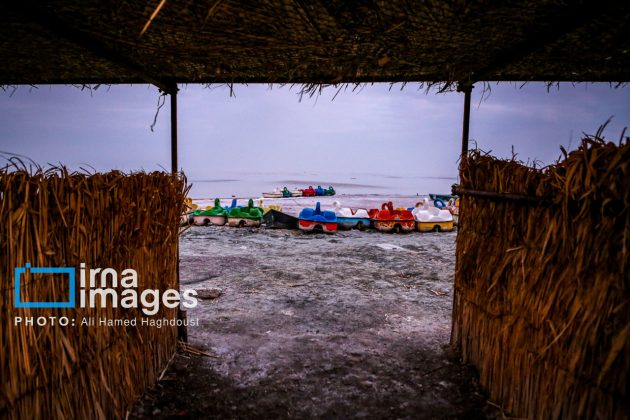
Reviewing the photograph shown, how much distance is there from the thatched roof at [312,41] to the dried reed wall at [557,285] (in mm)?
835

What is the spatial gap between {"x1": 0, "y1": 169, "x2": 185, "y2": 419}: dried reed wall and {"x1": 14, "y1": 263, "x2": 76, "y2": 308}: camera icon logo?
2cm

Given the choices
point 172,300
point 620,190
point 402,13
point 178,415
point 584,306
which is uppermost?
point 402,13

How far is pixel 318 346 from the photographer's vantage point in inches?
128

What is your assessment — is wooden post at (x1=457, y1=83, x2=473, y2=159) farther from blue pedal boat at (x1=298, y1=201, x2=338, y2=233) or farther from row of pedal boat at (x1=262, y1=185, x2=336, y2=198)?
row of pedal boat at (x1=262, y1=185, x2=336, y2=198)

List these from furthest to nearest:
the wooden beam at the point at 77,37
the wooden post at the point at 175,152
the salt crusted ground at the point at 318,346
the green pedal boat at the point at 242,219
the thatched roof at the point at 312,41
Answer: the green pedal boat at the point at 242,219 → the wooden post at the point at 175,152 → the salt crusted ground at the point at 318,346 → the thatched roof at the point at 312,41 → the wooden beam at the point at 77,37

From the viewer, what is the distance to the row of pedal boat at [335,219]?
395 inches

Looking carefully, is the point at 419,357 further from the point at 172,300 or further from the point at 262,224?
the point at 262,224

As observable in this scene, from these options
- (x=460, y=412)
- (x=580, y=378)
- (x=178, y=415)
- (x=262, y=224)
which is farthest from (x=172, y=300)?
(x=262, y=224)

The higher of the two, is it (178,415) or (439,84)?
(439,84)

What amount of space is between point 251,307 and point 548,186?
338cm

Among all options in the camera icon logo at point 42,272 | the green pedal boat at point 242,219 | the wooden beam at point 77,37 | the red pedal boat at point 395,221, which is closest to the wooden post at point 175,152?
the wooden beam at point 77,37

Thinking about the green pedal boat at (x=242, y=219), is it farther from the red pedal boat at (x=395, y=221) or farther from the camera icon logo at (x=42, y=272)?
the camera icon logo at (x=42, y=272)

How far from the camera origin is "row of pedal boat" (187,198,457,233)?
32.9ft

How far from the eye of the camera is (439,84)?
3471 mm
